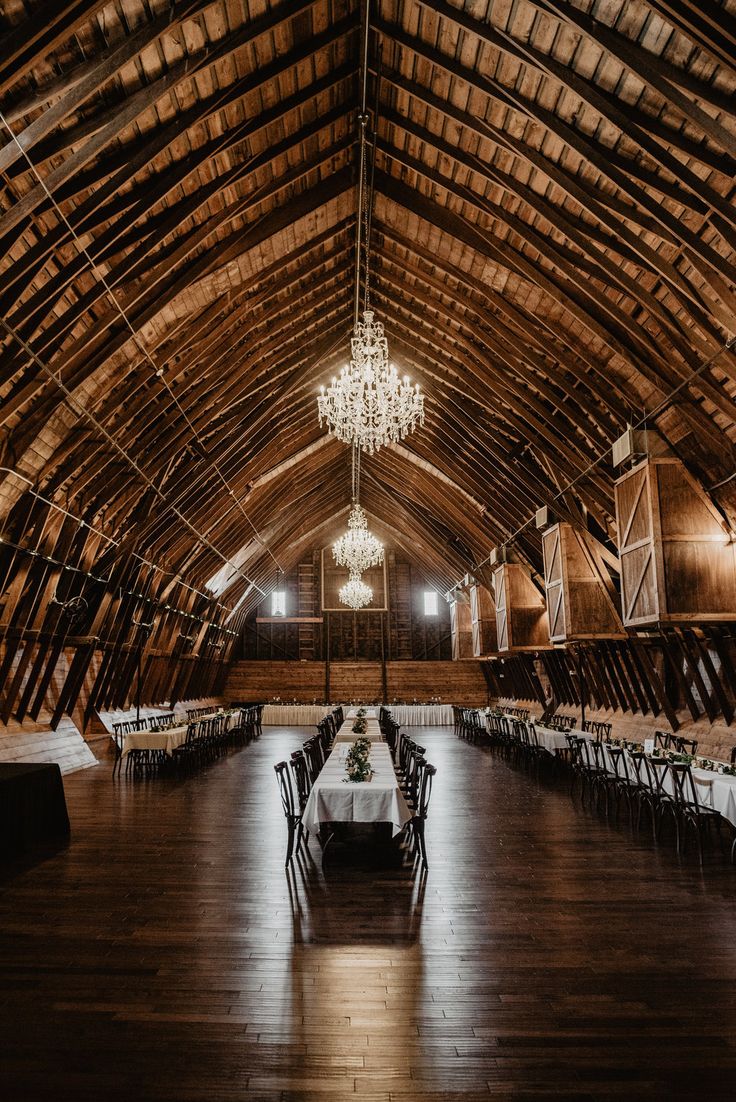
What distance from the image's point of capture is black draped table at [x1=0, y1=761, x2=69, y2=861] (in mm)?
6406

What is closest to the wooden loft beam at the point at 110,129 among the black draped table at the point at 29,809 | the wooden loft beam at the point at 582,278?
the wooden loft beam at the point at 582,278

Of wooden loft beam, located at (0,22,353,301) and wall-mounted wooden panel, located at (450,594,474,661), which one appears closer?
wooden loft beam, located at (0,22,353,301)

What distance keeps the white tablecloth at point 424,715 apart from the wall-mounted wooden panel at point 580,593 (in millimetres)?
11838

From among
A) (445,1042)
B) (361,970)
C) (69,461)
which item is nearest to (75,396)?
(69,461)

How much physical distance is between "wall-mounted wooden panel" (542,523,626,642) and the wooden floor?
4.92 m

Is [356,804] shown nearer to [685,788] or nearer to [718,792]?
[718,792]

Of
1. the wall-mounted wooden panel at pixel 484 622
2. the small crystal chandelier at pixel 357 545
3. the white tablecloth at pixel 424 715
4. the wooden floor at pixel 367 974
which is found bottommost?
the wooden floor at pixel 367 974

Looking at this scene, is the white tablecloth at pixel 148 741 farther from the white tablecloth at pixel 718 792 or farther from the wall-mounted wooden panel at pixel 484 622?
the wall-mounted wooden panel at pixel 484 622

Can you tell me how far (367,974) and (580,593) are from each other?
868cm

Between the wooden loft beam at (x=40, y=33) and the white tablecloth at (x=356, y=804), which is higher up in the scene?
the wooden loft beam at (x=40, y=33)

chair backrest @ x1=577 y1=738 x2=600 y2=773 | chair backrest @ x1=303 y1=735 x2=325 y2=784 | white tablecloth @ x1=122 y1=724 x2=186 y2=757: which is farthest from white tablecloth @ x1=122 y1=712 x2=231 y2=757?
chair backrest @ x1=577 y1=738 x2=600 y2=773

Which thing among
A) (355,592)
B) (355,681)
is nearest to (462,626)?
(355,592)

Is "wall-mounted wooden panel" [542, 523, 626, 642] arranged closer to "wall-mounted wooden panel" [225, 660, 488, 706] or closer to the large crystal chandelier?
the large crystal chandelier

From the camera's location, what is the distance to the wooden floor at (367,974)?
2.94 m
